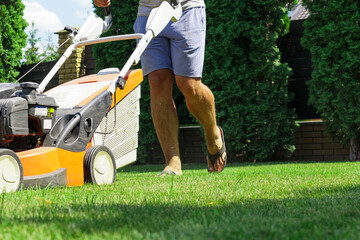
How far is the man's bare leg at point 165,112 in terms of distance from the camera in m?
3.60

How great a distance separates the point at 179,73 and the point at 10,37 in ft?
19.7

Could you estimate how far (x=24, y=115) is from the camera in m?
2.49

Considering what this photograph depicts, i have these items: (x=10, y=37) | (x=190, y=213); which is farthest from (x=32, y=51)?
(x=190, y=213)

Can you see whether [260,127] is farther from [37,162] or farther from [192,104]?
[37,162]

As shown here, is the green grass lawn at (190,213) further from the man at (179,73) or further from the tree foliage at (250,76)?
the tree foliage at (250,76)

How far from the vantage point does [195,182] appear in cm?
287

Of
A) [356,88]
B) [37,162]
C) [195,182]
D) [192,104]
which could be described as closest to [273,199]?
[195,182]

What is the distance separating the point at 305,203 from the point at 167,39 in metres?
2.00

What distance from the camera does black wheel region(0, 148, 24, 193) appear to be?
2.29 meters

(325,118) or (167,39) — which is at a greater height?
(167,39)

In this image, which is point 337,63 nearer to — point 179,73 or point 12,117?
point 179,73

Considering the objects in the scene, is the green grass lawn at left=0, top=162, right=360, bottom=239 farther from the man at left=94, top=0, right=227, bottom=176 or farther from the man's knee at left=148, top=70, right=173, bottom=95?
the man's knee at left=148, top=70, right=173, bottom=95

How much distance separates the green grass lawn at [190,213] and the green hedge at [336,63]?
3.86m

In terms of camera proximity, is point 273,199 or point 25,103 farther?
point 25,103
